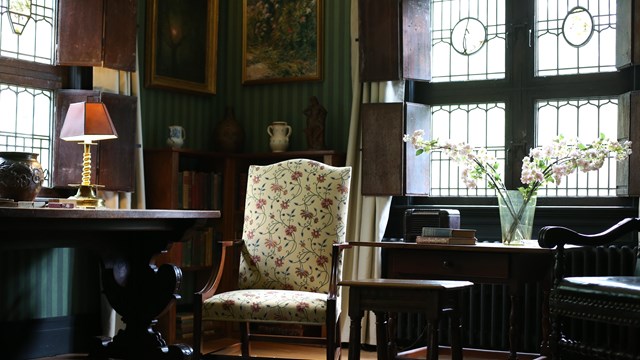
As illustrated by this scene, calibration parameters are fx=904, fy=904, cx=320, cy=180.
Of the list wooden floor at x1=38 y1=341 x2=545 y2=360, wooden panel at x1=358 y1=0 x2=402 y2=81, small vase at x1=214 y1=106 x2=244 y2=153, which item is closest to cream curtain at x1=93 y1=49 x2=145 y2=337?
wooden floor at x1=38 y1=341 x2=545 y2=360

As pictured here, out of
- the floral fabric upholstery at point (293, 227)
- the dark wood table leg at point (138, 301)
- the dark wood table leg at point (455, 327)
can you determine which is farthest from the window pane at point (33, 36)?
the dark wood table leg at point (455, 327)

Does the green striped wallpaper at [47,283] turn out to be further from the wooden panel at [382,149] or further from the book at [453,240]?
the book at [453,240]

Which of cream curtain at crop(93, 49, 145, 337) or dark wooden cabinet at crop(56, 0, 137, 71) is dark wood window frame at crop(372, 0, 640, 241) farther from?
dark wooden cabinet at crop(56, 0, 137, 71)

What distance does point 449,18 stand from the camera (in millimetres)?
5570

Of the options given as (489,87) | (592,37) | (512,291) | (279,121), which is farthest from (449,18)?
(512,291)

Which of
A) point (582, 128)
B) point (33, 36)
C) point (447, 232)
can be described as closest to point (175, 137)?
point (33, 36)

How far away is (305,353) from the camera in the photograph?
5.36 metres

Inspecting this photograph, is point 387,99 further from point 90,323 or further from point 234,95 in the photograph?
point 90,323

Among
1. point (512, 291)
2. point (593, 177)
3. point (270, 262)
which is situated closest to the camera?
point (512, 291)

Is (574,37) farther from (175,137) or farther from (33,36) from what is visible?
(33,36)

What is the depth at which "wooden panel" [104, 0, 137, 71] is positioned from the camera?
5.20 meters

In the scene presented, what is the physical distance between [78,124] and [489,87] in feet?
7.89

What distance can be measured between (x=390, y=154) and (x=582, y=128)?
1110 millimetres

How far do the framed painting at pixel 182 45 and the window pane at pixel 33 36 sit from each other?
657 millimetres
